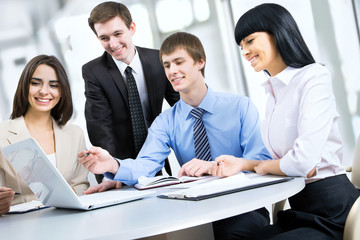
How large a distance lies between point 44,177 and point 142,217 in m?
0.42

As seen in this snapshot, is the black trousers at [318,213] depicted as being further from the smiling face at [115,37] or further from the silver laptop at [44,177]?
the smiling face at [115,37]

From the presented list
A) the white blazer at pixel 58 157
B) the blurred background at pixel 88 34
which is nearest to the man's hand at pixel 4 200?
the white blazer at pixel 58 157

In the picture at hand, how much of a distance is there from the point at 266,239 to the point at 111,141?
5.18 feet

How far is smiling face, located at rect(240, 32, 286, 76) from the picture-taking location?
165 cm

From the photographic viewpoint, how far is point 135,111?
110 inches

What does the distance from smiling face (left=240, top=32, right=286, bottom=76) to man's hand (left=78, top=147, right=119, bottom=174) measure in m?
0.70

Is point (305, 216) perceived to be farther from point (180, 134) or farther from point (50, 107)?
point (50, 107)

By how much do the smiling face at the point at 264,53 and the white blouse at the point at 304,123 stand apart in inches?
2.5

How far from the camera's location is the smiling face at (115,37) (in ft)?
8.90

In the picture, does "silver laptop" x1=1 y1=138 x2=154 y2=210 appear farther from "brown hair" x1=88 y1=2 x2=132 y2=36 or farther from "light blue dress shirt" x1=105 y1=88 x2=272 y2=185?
"brown hair" x1=88 y1=2 x2=132 y2=36

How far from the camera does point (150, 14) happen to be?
493 cm

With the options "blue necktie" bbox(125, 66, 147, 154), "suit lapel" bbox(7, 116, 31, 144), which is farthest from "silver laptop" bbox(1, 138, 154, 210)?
"blue necktie" bbox(125, 66, 147, 154)

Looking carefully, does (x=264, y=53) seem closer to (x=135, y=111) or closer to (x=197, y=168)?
(x=197, y=168)

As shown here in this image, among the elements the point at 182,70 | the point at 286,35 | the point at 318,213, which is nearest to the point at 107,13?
the point at 182,70
